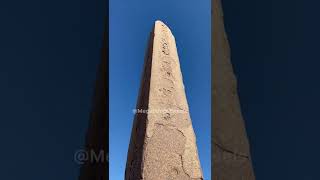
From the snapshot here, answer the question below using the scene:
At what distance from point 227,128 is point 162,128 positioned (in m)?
2.45

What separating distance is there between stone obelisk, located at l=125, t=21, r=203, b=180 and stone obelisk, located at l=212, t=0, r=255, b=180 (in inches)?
88.7

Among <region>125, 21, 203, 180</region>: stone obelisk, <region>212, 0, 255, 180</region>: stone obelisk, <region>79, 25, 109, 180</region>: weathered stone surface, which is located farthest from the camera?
<region>125, 21, 203, 180</region>: stone obelisk

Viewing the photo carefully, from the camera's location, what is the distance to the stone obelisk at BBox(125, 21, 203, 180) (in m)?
5.56

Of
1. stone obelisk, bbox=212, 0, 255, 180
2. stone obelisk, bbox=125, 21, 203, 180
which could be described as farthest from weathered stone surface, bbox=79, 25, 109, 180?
stone obelisk, bbox=125, 21, 203, 180

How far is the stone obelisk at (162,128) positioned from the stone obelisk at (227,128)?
88.7 inches

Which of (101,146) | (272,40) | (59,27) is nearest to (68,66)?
(59,27)

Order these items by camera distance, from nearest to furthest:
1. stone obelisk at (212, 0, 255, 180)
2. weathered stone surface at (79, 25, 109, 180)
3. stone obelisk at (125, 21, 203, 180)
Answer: weathered stone surface at (79, 25, 109, 180), stone obelisk at (212, 0, 255, 180), stone obelisk at (125, 21, 203, 180)

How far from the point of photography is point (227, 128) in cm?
335

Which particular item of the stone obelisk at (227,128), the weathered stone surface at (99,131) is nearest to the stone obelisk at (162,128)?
the stone obelisk at (227,128)

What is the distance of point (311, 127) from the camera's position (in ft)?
8.30

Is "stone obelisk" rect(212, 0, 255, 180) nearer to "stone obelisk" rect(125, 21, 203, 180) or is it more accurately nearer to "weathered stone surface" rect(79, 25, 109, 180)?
"weathered stone surface" rect(79, 25, 109, 180)

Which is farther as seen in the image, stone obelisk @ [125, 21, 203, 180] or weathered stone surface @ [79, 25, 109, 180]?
stone obelisk @ [125, 21, 203, 180]

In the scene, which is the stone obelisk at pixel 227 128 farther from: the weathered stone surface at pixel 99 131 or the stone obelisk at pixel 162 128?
the stone obelisk at pixel 162 128

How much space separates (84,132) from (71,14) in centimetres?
63
